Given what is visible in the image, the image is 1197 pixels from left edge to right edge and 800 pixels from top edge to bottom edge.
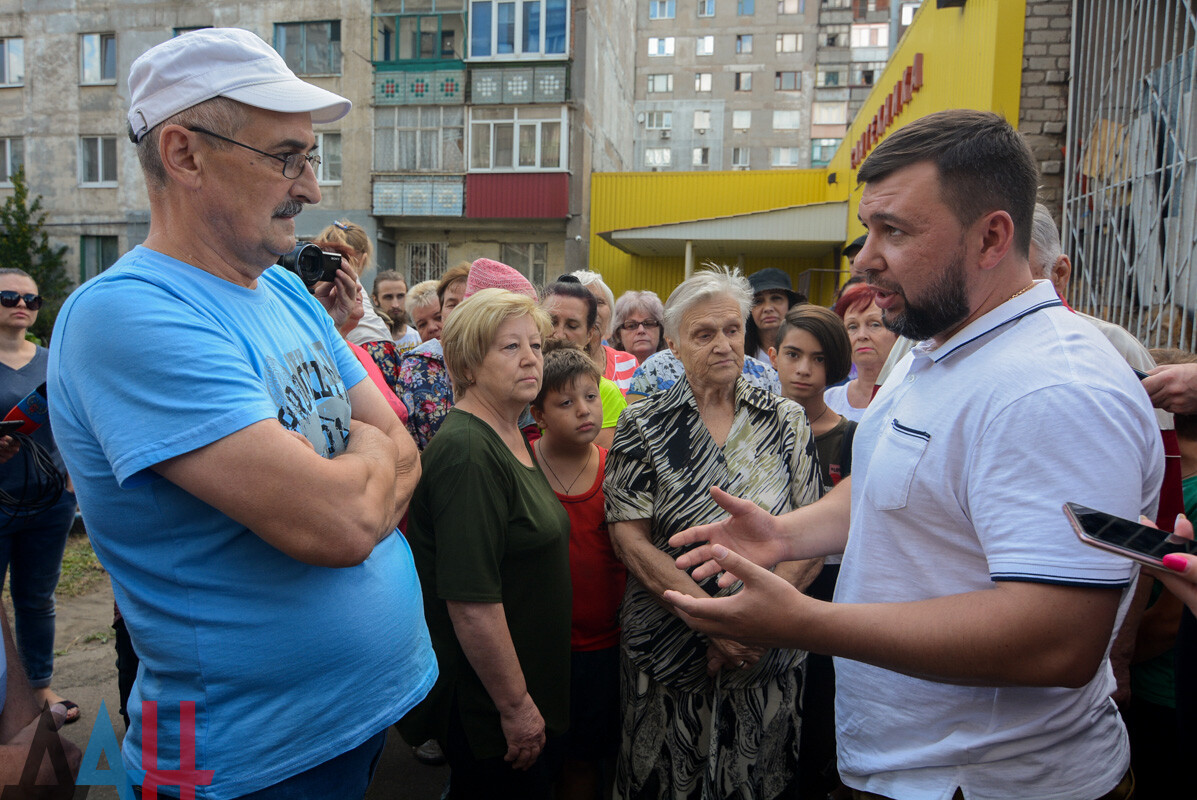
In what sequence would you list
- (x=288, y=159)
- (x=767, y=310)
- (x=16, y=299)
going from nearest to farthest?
(x=288, y=159)
(x=16, y=299)
(x=767, y=310)

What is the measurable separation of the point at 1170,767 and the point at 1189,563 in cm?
165

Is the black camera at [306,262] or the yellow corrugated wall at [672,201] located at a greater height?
the yellow corrugated wall at [672,201]

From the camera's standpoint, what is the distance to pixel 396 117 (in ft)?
73.7

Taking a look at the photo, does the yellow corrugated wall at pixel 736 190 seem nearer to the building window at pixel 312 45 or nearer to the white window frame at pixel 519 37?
the white window frame at pixel 519 37

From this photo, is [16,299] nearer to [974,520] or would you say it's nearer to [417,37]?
[974,520]

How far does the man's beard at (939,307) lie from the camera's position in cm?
143

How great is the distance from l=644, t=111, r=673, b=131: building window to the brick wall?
4449 cm

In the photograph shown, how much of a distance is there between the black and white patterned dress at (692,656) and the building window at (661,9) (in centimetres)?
5244

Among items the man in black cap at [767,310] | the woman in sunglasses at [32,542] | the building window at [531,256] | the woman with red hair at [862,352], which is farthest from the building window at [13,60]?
the woman with red hair at [862,352]

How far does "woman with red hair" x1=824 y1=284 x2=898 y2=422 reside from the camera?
12.6 ft

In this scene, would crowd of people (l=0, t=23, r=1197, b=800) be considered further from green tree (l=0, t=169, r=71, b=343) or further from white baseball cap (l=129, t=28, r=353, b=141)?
green tree (l=0, t=169, r=71, b=343)

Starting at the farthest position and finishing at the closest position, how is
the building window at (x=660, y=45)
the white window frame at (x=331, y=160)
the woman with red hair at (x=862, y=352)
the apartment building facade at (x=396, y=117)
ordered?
the building window at (x=660, y=45), the white window frame at (x=331, y=160), the apartment building facade at (x=396, y=117), the woman with red hair at (x=862, y=352)

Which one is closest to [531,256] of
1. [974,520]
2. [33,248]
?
[33,248]

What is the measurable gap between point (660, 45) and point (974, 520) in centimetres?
5282
